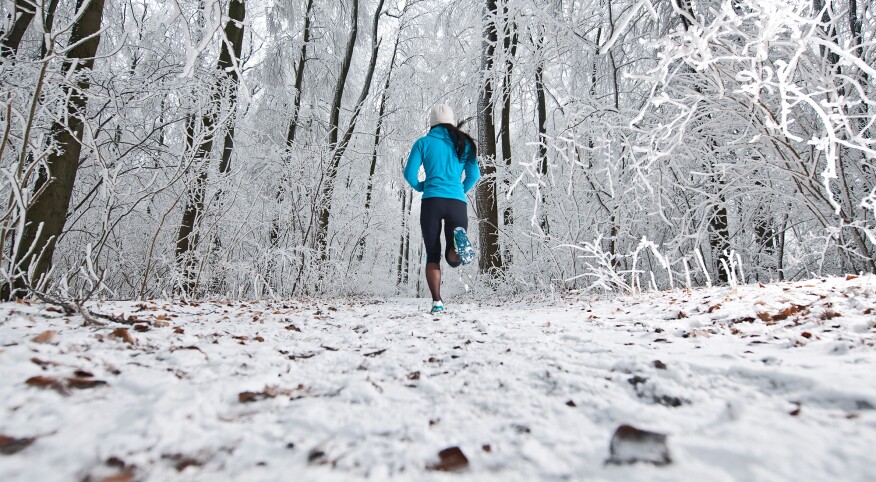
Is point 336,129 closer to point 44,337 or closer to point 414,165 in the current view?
point 414,165

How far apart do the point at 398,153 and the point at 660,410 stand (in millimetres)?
13823

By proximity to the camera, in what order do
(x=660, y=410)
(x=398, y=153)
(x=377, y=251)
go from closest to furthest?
(x=660, y=410), (x=398, y=153), (x=377, y=251)

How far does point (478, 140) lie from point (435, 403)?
21.4 ft

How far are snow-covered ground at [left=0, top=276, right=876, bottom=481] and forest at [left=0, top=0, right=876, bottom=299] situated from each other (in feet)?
3.15

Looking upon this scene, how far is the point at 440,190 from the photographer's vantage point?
3.70m

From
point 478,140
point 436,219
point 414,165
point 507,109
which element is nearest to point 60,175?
point 414,165

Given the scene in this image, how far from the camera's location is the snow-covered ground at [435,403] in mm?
760

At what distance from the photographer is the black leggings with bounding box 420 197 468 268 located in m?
3.67

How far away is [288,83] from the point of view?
11.2 metres

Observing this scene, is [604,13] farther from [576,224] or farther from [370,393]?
[370,393]

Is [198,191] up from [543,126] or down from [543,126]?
down

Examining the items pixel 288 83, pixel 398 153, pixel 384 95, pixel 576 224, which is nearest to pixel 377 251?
pixel 398 153

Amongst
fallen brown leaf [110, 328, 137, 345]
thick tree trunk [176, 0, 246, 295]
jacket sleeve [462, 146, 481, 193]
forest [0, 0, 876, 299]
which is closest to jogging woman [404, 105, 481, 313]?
jacket sleeve [462, 146, 481, 193]

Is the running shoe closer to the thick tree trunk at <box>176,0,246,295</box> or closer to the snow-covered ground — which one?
the snow-covered ground
